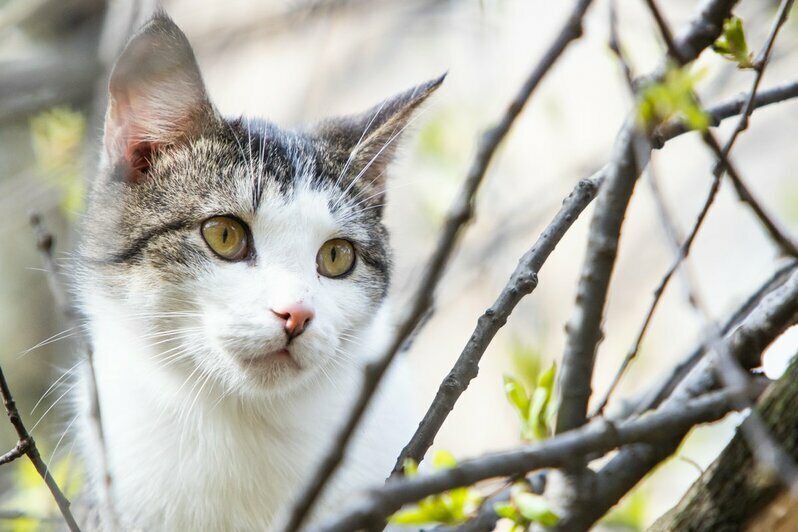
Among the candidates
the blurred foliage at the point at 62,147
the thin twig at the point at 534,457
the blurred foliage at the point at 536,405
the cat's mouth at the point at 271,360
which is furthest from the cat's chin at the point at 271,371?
the blurred foliage at the point at 62,147

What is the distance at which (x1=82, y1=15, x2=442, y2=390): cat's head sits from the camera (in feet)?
6.08

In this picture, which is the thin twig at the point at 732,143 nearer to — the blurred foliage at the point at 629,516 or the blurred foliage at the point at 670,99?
the blurred foliage at the point at 670,99

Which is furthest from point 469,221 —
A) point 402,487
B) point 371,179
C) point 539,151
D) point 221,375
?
point 539,151

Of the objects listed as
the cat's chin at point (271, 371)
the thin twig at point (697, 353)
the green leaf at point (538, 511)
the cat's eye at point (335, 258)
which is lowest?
the green leaf at point (538, 511)

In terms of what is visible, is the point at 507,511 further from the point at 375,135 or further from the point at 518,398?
the point at 375,135

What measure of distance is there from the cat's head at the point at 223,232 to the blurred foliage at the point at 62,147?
27.6 inches

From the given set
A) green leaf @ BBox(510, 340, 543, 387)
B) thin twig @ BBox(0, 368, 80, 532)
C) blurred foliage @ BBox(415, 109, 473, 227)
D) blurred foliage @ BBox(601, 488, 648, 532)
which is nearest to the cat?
green leaf @ BBox(510, 340, 543, 387)

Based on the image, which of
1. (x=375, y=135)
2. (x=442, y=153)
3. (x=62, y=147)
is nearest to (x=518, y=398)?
(x=375, y=135)

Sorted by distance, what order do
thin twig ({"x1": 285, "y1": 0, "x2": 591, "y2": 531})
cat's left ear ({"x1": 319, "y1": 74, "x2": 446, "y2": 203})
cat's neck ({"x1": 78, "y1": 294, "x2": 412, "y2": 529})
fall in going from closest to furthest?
thin twig ({"x1": 285, "y1": 0, "x2": 591, "y2": 531}), cat's neck ({"x1": 78, "y1": 294, "x2": 412, "y2": 529}), cat's left ear ({"x1": 319, "y1": 74, "x2": 446, "y2": 203})

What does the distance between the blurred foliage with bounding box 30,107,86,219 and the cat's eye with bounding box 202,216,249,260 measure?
1.07 m

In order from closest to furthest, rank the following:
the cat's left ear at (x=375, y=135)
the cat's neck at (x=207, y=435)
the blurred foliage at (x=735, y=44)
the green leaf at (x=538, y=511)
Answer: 1. the green leaf at (x=538, y=511)
2. the blurred foliage at (x=735, y=44)
3. the cat's neck at (x=207, y=435)
4. the cat's left ear at (x=375, y=135)

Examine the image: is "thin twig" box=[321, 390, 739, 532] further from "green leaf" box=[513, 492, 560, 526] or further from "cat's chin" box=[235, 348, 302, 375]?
"cat's chin" box=[235, 348, 302, 375]

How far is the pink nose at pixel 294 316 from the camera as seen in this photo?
5.74 ft

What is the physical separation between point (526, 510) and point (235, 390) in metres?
0.99
